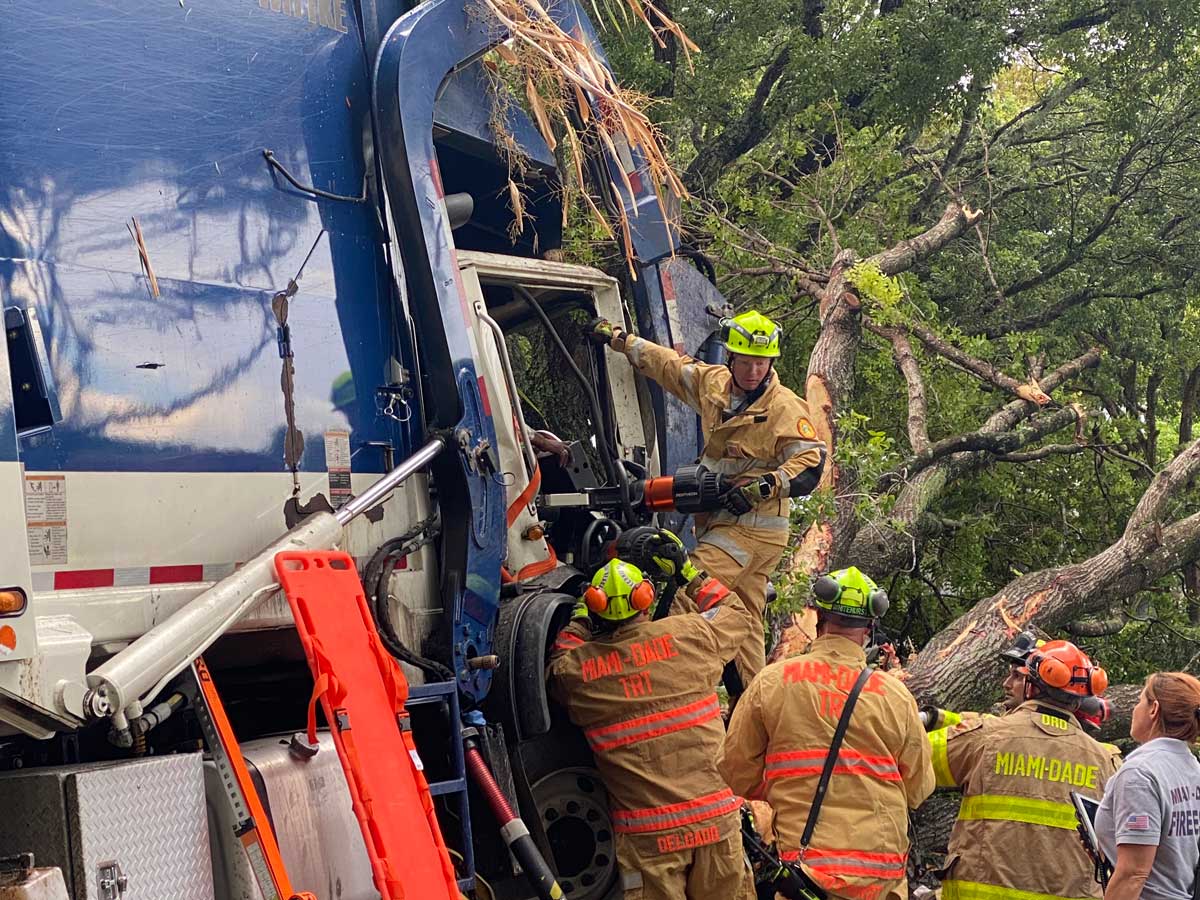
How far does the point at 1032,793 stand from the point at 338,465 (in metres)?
2.59

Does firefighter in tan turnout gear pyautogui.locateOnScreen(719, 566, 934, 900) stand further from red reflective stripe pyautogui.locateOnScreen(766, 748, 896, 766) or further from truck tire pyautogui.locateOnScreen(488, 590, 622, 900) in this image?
truck tire pyautogui.locateOnScreen(488, 590, 622, 900)

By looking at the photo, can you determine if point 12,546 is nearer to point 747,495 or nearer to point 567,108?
point 567,108

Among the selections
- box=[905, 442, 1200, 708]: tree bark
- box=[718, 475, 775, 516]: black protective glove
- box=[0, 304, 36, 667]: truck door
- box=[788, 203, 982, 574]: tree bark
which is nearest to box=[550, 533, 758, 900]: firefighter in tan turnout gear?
box=[718, 475, 775, 516]: black protective glove

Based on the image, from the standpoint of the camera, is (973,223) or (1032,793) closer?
(1032,793)

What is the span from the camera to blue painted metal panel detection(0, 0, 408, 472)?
9.59 feet

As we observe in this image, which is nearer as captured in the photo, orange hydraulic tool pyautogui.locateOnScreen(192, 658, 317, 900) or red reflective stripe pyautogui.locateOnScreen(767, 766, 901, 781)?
orange hydraulic tool pyautogui.locateOnScreen(192, 658, 317, 900)

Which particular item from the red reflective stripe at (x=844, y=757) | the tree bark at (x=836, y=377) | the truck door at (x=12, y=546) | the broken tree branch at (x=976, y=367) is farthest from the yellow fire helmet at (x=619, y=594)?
the broken tree branch at (x=976, y=367)

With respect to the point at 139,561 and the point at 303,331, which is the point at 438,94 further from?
the point at 139,561

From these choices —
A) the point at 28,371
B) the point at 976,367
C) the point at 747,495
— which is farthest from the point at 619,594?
the point at 976,367

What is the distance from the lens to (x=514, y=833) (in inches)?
153

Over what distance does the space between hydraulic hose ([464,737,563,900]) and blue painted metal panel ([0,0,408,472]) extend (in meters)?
0.94

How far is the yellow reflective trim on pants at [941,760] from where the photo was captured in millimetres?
4688

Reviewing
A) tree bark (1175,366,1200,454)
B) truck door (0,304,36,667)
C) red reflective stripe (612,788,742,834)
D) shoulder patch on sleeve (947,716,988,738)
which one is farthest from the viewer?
tree bark (1175,366,1200,454)

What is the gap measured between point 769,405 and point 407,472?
223 cm
